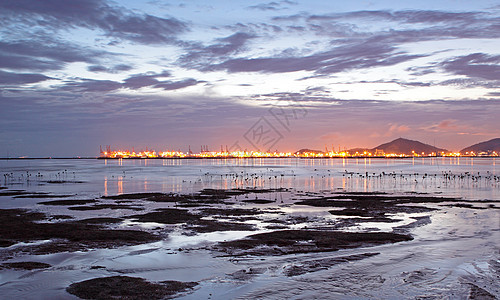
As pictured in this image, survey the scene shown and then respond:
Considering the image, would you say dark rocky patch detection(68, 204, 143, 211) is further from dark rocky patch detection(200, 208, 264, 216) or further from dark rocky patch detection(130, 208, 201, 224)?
dark rocky patch detection(200, 208, 264, 216)

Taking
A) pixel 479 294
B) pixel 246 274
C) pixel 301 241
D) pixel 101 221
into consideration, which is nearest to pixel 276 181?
pixel 101 221

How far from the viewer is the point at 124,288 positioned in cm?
1117

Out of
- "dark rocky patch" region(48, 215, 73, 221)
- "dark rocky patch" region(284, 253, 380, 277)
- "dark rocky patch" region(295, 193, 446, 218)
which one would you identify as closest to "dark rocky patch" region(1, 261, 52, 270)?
"dark rocky patch" region(284, 253, 380, 277)

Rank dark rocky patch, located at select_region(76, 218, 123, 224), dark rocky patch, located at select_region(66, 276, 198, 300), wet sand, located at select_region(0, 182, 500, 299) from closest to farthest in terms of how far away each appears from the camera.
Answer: dark rocky patch, located at select_region(66, 276, 198, 300) → wet sand, located at select_region(0, 182, 500, 299) → dark rocky patch, located at select_region(76, 218, 123, 224)

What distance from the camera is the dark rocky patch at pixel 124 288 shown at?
1070 cm

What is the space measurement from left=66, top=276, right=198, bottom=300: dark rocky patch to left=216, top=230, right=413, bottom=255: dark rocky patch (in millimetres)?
3898

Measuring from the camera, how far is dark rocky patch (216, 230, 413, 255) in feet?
51.0

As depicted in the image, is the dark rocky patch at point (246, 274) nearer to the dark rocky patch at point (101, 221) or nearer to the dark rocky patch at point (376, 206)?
the dark rocky patch at point (101, 221)

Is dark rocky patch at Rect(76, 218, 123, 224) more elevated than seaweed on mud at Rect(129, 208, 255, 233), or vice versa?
dark rocky patch at Rect(76, 218, 123, 224)

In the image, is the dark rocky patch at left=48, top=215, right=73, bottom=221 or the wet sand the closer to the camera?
the wet sand

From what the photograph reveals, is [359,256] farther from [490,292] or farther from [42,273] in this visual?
[42,273]

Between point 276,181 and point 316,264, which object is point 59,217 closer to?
point 316,264

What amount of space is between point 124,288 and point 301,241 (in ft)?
25.8

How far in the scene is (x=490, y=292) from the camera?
11.0 metres
